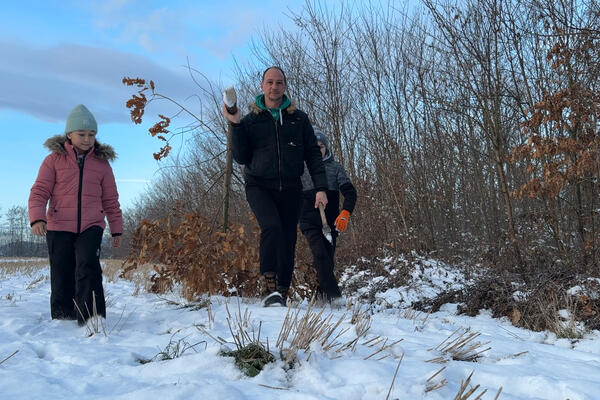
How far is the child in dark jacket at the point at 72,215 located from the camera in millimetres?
3273

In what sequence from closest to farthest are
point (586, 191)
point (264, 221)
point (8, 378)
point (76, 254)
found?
point (8, 378), point (76, 254), point (264, 221), point (586, 191)

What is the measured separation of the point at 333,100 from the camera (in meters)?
10.8

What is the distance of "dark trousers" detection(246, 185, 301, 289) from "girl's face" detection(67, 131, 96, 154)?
127cm

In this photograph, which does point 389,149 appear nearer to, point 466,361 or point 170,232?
point 170,232

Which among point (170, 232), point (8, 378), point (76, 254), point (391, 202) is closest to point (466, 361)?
point (8, 378)

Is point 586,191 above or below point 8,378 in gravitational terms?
above

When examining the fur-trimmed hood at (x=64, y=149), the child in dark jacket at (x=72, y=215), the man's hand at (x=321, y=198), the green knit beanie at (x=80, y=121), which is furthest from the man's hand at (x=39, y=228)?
the man's hand at (x=321, y=198)

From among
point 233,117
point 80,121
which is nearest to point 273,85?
point 233,117

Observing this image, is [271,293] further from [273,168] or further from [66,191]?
[66,191]

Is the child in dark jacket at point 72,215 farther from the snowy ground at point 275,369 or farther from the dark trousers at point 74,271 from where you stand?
the snowy ground at point 275,369

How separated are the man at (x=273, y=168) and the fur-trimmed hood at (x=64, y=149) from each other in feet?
3.28

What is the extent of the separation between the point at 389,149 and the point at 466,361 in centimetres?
873

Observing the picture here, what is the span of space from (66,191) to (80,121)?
55 cm

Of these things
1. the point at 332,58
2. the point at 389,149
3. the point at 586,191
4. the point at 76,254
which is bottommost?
the point at 76,254
